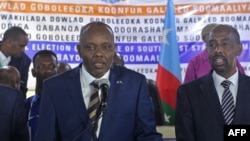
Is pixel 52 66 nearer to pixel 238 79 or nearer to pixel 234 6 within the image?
pixel 238 79

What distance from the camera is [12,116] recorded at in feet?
10.1

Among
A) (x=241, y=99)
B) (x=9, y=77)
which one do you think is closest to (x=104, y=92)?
(x=241, y=99)

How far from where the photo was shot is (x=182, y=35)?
6.75 m

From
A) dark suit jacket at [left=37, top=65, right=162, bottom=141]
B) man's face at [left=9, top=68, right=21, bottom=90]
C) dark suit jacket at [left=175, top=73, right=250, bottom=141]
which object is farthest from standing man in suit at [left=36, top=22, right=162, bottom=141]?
man's face at [left=9, top=68, right=21, bottom=90]

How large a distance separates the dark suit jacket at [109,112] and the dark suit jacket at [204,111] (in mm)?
501

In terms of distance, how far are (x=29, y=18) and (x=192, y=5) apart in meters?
1.96

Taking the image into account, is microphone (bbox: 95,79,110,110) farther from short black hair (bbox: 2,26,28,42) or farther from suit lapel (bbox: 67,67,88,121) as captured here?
short black hair (bbox: 2,26,28,42)

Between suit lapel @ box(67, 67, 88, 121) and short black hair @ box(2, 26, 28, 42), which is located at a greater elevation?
short black hair @ box(2, 26, 28, 42)

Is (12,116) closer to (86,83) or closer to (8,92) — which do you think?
(8,92)

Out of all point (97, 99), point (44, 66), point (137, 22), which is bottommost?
point (97, 99)

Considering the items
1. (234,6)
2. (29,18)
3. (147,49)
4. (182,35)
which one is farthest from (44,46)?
(234,6)

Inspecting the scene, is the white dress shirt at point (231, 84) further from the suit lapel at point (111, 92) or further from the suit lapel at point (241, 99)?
the suit lapel at point (111, 92)

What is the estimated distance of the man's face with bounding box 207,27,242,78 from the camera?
3.27m

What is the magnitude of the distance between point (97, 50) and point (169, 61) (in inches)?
145
